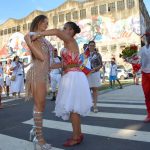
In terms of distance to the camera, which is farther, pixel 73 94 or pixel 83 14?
pixel 83 14

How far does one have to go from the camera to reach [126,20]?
209ft

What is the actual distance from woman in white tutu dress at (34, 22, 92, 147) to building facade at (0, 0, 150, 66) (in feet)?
182

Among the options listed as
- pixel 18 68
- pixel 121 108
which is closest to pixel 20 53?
pixel 18 68

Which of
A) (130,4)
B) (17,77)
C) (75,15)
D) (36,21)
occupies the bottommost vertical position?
(17,77)

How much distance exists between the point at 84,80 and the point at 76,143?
1.02 metres

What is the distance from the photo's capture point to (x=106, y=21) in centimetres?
6631

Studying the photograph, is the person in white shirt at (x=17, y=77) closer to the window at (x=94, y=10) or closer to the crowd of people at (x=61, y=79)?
the crowd of people at (x=61, y=79)

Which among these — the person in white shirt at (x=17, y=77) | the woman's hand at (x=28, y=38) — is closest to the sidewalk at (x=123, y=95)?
the person in white shirt at (x=17, y=77)

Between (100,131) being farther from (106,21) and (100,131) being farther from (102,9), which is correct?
(102,9)

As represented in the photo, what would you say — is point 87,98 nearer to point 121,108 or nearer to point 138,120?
point 138,120

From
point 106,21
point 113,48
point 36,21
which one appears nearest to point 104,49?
point 113,48

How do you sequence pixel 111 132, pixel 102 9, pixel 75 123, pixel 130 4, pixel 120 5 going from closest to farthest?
pixel 75 123, pixel 111 132, pixel 130 4, pixel 120 5, pixel 102 9

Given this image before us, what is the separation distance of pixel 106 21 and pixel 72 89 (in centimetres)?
6242

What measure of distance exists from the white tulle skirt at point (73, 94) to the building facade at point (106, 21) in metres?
55.5
